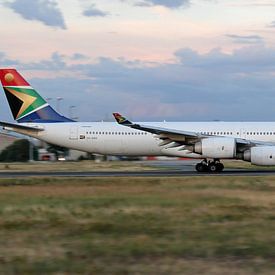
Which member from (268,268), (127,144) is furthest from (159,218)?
(127,144)

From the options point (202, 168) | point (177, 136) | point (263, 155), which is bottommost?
point (202, 168)

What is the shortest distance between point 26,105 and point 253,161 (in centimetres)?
Answer: 1483

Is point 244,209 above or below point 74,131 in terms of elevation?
below

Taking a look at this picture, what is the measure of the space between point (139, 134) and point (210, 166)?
460 cm

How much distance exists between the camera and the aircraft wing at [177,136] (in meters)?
36.5

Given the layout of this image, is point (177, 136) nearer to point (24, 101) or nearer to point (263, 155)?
point (263, 155)

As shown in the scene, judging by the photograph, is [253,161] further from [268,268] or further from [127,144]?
[268,268]

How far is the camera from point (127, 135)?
Answer: 3938cm

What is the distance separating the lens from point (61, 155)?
107m

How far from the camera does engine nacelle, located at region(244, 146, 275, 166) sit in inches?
1377

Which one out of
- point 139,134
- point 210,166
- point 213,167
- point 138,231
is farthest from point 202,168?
point 138,231

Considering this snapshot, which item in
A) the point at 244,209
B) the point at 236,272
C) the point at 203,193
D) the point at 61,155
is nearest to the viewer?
the point at 236,272

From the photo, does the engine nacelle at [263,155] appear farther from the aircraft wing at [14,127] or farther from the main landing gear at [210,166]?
the aircraft wing at [14,127]

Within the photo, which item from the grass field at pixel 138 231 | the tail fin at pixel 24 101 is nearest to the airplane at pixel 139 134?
the tail fin at pixel 24 101
